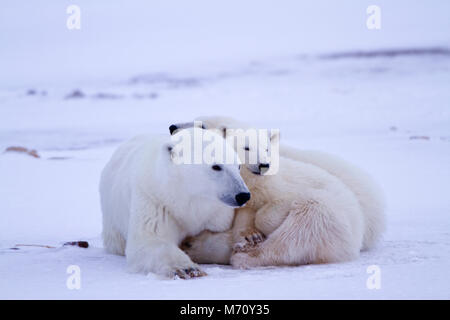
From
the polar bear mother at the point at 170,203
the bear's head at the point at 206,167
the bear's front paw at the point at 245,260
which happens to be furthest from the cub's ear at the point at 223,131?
the bear's front paw at the point at 245,260

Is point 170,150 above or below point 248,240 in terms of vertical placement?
above

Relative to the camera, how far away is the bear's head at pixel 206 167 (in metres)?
3.03

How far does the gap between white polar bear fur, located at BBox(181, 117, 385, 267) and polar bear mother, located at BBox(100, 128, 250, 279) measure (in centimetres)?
18

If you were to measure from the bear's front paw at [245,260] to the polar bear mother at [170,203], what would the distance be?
24 centimetres

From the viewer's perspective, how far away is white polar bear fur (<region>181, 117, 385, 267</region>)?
3211mm

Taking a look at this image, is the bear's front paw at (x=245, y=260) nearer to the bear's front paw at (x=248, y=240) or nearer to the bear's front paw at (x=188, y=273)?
the bear's front paw at (x=248, y=240)

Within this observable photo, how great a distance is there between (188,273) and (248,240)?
52 cm

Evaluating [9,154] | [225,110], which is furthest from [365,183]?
[225,110]

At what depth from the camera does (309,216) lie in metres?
3.27

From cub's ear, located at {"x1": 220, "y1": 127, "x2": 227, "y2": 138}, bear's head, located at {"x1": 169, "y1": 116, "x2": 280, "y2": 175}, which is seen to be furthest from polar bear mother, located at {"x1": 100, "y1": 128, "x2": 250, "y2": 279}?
cub's ear, located at {"x1": 220, "y1": 127, "x2": 227, "y2": 138}

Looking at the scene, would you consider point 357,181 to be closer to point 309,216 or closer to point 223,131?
point 309,216

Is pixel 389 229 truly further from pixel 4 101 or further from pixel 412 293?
pixel 4 101

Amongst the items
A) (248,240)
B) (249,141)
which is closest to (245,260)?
(248,240)

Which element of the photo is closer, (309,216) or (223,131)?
(309,216)
